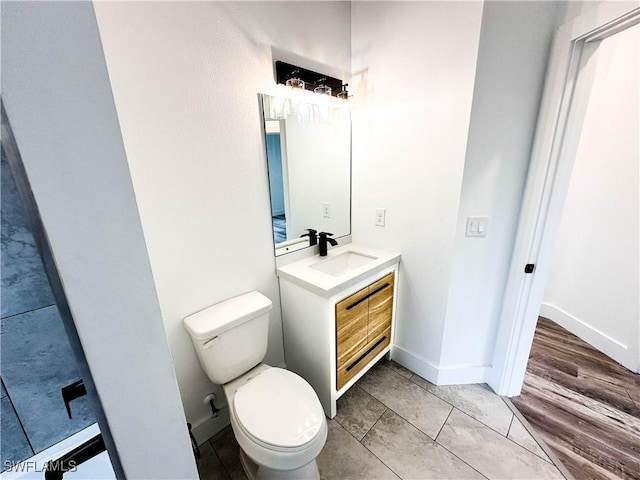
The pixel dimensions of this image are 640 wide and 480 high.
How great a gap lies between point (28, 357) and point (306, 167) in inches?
55.9

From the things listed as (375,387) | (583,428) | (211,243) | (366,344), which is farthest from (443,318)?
(211,243)

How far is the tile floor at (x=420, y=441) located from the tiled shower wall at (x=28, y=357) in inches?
35.2

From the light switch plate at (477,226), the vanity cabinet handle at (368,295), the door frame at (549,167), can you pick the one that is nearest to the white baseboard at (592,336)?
the door frame at (549,167)

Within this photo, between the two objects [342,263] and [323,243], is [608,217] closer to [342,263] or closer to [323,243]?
[342,263]

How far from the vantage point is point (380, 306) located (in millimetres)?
1700

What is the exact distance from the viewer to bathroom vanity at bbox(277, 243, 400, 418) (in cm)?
139

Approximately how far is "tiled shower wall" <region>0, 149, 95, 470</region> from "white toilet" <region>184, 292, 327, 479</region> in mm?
496

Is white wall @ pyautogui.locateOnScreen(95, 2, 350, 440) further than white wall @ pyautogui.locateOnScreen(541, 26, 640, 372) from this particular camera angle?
No

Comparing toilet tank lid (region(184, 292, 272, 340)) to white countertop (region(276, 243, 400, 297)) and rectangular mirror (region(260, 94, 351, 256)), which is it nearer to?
white countertop (region(276, 243, 400, 297))

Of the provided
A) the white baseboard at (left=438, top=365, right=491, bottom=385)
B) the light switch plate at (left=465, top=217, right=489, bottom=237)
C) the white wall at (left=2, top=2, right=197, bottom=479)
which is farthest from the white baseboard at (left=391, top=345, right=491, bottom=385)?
the white wall at (left=2, top=2, right=197, bottom=479)

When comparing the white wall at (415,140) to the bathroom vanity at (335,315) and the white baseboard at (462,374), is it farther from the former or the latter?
the bathroom vanity at (335,315)

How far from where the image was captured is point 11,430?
68cm

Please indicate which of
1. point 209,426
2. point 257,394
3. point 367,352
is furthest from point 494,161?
point 209,426

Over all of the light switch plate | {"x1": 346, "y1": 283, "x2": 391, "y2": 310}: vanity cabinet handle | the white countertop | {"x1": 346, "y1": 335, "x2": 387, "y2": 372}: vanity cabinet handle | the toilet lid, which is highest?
the light switch plate
